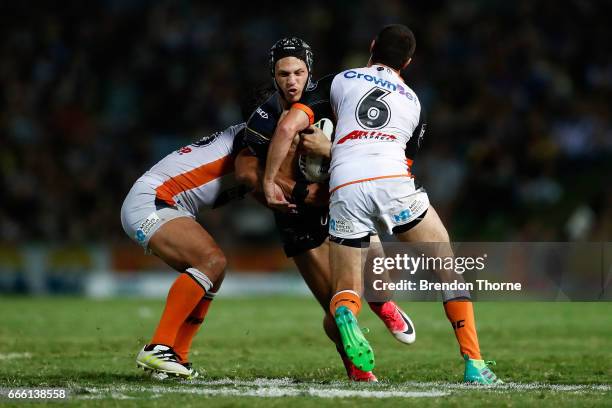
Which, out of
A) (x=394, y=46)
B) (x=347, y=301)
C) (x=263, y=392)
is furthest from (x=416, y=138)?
(x=263, y=392)

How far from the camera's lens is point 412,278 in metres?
7.29

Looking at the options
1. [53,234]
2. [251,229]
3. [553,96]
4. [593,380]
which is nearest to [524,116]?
[553,96]

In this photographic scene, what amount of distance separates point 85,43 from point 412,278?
1649 cm

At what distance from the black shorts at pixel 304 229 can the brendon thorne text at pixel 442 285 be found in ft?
1.76

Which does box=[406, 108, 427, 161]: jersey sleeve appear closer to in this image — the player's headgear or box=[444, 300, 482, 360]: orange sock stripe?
the player's headgear

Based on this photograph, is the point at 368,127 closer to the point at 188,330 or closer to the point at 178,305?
the point at 178,305

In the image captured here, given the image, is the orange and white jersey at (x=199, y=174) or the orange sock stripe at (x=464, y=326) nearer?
the orange sock stripe at (x=464, y=326)

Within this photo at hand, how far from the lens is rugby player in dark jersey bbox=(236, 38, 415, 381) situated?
7301mm

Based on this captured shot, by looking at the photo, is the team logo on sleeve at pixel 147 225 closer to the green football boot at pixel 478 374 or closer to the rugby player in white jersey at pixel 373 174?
the rugby player in white jersey at pixel 373 174

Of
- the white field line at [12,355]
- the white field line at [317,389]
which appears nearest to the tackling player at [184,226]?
the white field line at [317,389]

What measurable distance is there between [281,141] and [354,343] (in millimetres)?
1370

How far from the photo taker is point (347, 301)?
268 inches

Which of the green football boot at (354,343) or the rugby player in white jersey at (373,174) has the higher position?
the rugby player in white jersey at (373,174)

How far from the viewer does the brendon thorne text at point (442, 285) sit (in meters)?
7.11
